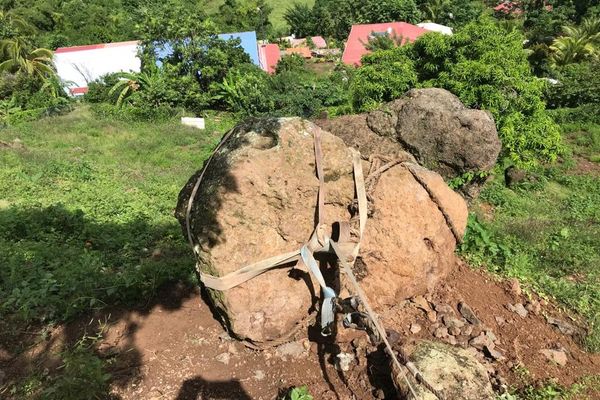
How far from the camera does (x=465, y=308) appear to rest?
12.5 feet

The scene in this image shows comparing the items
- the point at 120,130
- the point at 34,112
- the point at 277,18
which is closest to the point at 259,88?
the point at 120,130

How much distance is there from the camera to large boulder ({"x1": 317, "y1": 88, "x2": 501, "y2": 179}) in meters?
6.62

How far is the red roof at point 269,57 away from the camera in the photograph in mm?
26805

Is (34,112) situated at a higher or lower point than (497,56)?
lower

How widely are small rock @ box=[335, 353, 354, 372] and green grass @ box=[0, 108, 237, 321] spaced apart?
1.73m

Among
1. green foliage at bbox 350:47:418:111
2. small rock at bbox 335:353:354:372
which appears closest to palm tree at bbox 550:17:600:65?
green foliage at bbox 350:47:418:111

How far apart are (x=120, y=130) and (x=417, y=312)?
1442cm

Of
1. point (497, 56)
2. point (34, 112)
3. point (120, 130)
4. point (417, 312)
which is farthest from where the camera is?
point (34, 112)

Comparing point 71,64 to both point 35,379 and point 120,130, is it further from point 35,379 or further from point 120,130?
point 35,379

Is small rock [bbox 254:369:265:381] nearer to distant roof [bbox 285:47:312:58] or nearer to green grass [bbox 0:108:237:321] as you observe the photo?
green grass [bbox 0:108:237:321]

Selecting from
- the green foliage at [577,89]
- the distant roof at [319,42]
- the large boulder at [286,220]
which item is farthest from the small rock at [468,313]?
the distant roof at [319,42]

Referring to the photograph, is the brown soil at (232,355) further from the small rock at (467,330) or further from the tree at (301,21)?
the tree at (301,21)

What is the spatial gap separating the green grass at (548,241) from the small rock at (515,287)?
Result: 0.61 feet

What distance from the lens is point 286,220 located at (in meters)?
3.46
